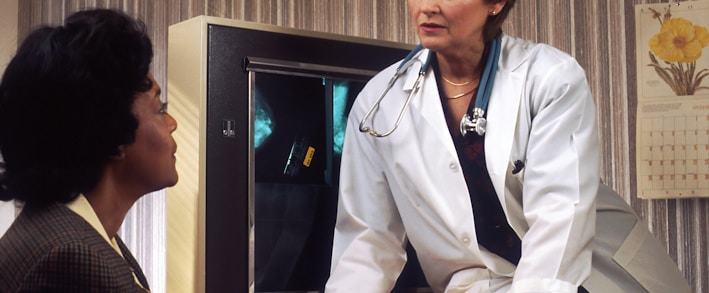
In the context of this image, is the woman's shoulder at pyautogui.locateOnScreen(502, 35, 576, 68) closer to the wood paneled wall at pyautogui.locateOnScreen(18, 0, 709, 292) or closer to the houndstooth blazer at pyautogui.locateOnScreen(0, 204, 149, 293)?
the wood paneled wall at pyautogui.locateOnScreen(18, 0, 709, 292)

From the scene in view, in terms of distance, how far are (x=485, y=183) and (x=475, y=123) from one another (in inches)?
4.8

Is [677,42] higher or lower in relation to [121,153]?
higher

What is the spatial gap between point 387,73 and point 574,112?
17.8 inches

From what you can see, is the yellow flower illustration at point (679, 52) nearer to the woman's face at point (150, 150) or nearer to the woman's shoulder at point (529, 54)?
the woman's shoulder at point (529, 54)

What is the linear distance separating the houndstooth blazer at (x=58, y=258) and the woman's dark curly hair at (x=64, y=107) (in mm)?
52

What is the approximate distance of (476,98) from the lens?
1801 millimetres

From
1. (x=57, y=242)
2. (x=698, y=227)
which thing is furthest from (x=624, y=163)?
(x=57, y=242)

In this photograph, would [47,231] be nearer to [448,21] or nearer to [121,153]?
[121,153]

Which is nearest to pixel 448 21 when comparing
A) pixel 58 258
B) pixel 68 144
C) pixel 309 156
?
pixel 309 156

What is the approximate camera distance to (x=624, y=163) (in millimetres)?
2490

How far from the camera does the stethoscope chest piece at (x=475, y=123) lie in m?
1.74

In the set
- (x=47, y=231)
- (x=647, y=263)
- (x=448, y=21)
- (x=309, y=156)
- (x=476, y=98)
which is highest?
(x=448, y=21)

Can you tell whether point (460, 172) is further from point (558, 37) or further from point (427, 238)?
point (558, 37)

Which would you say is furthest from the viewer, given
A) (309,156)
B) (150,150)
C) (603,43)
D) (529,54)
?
(603,43)
